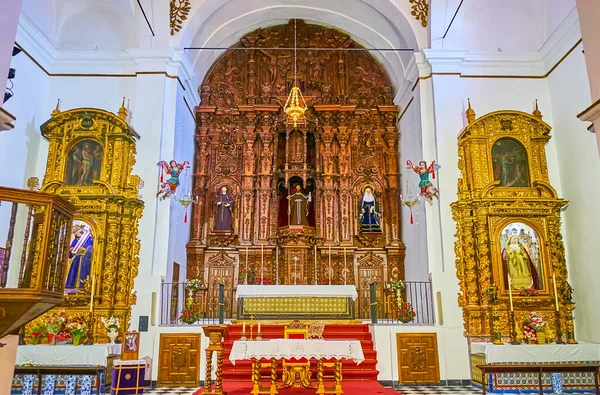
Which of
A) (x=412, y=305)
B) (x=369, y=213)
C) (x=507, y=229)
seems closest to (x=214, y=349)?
(x=412, y=305)

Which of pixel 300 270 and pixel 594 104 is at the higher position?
pixel 594 104

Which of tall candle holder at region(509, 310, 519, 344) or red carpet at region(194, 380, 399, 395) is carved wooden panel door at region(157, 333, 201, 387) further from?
tall candle holder at region(509, 310, 519, 344)

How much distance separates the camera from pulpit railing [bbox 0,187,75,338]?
16.6ft

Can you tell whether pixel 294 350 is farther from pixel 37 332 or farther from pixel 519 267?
pixel 519 267

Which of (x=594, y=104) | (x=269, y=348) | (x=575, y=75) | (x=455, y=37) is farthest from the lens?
(x=455, y=37)

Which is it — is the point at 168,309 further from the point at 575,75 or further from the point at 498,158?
the point at 575,75

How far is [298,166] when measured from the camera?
598 inches

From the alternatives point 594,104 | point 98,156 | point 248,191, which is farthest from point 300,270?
point 594,104

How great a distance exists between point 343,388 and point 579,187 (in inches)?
270

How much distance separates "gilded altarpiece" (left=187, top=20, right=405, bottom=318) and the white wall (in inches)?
185

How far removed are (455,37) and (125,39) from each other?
861 cm

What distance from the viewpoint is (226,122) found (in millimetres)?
15539

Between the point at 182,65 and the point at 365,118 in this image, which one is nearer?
the point at 182,65

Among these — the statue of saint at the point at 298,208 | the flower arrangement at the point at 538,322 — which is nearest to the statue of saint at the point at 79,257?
the statue of saint at the point at 298,208
